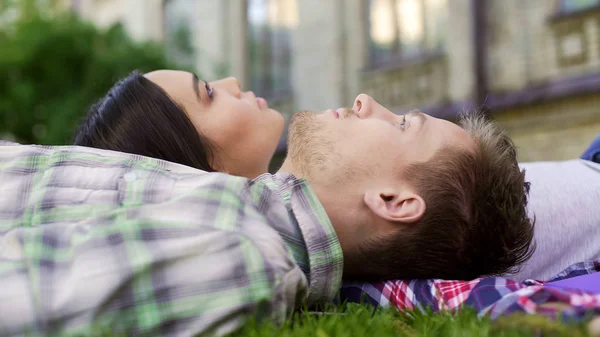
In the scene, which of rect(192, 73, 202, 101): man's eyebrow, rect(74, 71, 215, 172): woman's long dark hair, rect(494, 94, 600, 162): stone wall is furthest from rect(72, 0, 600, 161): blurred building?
rect(74, 71, 215, 172): woman's long dark hair

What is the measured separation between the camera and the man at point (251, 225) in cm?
180

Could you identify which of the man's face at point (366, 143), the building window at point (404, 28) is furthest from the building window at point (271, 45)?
the man's face at point (366, 143)

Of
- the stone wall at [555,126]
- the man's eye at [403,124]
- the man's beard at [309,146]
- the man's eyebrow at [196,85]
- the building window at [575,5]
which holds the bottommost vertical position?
the stone wall at [555,126]

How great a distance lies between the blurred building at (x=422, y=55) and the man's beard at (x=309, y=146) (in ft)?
26.1

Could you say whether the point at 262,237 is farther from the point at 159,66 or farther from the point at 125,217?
the point at 159,66

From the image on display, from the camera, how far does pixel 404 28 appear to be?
492 inches

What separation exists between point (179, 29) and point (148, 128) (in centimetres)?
1463

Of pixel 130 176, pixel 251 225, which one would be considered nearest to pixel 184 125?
pixel 130 176

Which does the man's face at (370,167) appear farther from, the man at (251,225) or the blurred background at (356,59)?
the blurred background at (356,59)

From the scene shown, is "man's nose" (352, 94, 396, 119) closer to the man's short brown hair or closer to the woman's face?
the man's short brown hair

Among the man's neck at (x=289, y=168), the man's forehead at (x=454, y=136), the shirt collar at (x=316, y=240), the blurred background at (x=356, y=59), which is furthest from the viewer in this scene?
the blurred background at (x=356, y=59)

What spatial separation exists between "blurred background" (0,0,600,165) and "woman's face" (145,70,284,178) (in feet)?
20.8

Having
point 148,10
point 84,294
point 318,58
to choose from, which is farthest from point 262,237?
point 148,10

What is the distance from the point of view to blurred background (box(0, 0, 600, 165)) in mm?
10297
